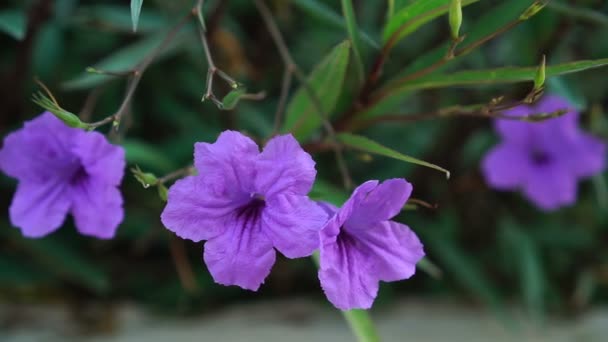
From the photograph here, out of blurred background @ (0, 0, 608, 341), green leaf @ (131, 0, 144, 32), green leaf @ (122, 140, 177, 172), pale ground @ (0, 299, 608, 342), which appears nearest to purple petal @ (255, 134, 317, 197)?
green leaf @ (131, 0, 144, 32)

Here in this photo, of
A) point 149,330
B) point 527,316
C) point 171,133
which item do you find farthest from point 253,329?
point 527,316

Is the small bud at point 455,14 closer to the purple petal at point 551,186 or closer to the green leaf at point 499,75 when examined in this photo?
the green leaf at point 499,75

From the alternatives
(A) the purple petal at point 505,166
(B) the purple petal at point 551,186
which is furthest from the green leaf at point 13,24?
(B) the purple petal at point 551,186

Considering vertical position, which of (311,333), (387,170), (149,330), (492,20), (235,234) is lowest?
(149,330)

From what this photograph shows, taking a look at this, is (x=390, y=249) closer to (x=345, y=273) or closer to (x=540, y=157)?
(x=345, y=273)

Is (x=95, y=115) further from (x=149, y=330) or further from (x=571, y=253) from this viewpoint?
(x=571, y=253)

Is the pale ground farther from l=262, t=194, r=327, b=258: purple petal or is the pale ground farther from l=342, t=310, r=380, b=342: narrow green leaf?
l=262, t=194, r=327, b=258: purple petal
